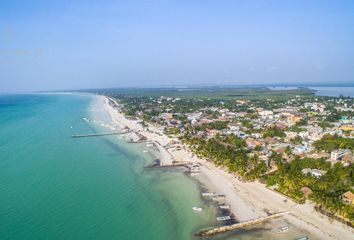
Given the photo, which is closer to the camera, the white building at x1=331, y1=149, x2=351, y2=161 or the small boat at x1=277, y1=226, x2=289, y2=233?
the small boat at x1=277, y1=226, x2=289, y2=233

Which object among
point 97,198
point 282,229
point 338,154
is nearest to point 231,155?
point 338,154

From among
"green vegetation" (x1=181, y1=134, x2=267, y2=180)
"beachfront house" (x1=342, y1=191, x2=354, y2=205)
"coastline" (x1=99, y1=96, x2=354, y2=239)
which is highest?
"green vegetation" (x1=181, y1=134, x2=267, y2=180)

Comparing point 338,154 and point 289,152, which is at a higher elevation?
point 338,154

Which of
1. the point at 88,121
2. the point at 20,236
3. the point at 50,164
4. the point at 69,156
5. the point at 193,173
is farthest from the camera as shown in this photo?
the point at 88,121

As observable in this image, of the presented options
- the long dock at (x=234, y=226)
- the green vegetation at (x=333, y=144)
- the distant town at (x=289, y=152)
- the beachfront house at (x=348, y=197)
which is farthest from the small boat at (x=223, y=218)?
the green vegetation at (x=333, y=144)

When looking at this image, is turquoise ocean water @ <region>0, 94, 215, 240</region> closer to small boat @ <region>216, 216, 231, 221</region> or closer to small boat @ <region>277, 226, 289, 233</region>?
small boat @ <region>216, 216, 231, 221</region>

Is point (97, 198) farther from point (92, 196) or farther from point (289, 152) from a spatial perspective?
point (289, 152)

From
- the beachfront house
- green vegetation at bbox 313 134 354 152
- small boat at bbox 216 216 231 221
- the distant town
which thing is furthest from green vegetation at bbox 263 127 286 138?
small boat at bbox 216 216 231 221

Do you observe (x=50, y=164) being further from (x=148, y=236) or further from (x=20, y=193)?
(x=148, y=236)

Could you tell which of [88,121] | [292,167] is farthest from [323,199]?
[88,121]
